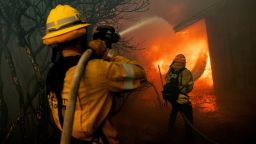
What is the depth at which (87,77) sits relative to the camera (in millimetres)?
2289

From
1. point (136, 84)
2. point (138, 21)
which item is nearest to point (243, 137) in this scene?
point (136, 84)

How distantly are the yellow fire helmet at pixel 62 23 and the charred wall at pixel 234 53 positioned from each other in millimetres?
9787

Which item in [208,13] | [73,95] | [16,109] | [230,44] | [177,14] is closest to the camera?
[73,95]

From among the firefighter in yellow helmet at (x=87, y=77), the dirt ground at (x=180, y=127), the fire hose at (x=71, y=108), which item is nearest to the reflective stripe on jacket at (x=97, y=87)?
the firefighter in yellow helmet at (x=87, y=77)

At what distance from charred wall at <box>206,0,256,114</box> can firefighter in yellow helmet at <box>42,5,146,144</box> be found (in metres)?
9.56

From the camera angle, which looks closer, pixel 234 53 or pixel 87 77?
pixel 87 77

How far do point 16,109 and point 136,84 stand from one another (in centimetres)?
964

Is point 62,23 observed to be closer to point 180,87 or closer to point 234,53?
point 180,87

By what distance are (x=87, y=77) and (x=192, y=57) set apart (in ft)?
54.9

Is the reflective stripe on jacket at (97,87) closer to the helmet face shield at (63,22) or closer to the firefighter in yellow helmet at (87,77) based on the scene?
the firefighter in yellow helmet at (87,77)

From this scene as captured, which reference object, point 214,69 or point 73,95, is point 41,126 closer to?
point 73,95

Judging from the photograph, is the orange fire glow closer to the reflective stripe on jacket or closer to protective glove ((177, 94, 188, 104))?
protective glove ((177, 94, 188, 104))

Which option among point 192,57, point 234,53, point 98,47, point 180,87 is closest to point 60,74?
point 98,47

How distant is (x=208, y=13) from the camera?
44.7 feet
